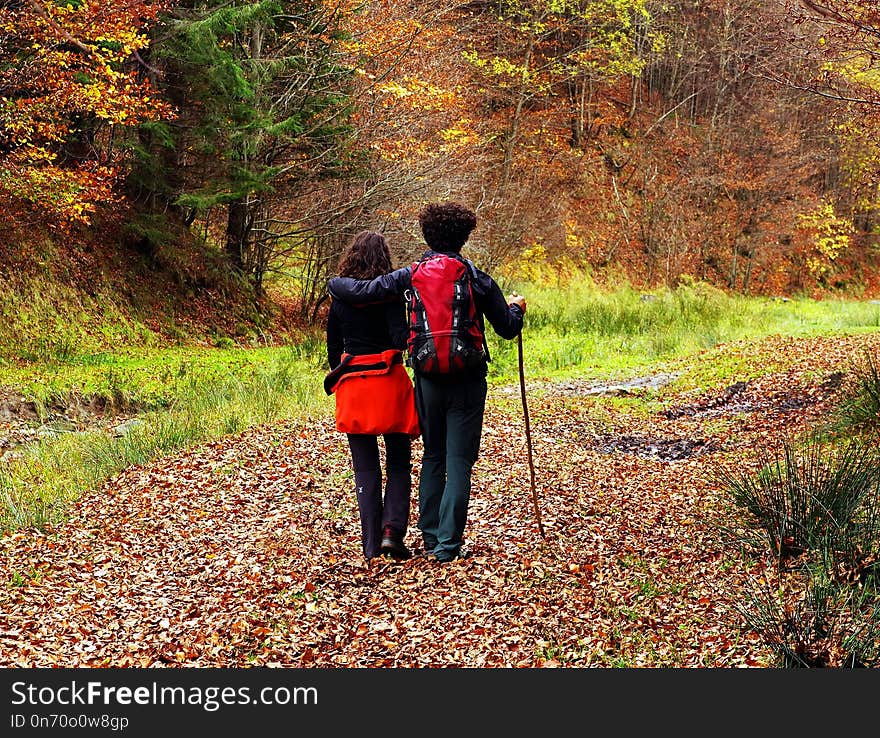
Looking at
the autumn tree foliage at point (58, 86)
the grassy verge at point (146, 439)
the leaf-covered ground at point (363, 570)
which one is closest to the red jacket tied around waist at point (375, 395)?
the leaf-covered ground at point (363, 570)

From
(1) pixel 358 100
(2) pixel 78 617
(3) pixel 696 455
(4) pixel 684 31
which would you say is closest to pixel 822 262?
(4) pixel 684 31

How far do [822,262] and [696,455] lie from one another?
1238 inches

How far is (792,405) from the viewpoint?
36.7ft

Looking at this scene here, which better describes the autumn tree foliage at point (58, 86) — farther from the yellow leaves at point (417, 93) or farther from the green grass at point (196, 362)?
the yellow leaves at point (417, 93)

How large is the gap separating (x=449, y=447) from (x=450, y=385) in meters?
Answer: 0.35

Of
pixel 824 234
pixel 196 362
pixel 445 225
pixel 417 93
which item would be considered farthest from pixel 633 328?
pixel 824 234

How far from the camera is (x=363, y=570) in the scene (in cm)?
591

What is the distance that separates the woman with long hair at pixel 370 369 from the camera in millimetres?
5758

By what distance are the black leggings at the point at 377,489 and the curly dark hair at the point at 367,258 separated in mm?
940

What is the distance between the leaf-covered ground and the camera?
15.8 feet

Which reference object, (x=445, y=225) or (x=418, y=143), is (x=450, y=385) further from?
(x=418, y=143)

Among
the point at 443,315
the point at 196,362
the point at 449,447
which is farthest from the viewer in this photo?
the point at 196,362

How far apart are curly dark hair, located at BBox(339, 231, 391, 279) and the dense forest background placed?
4.00 meters

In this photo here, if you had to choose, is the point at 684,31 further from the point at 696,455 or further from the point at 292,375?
the point at 696,455
